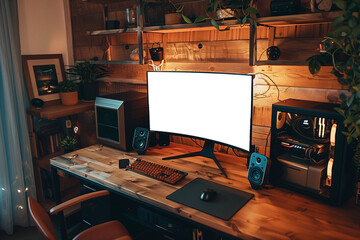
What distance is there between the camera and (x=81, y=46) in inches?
114

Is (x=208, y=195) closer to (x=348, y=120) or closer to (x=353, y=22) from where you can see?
(x=348, y=120)

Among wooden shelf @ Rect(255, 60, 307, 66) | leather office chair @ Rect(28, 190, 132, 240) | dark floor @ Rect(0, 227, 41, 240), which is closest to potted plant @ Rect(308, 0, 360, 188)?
wooden shelf @ Rect(255, 60, 307, 66)

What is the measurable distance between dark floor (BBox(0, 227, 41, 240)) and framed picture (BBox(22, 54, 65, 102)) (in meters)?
1.11

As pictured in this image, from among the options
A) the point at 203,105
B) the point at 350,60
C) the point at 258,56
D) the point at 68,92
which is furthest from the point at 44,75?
the point at 350,60

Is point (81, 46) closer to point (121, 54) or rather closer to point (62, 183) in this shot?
point (121, 54)

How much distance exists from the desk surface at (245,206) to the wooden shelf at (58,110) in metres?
0.55

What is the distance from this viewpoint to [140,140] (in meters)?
2.05

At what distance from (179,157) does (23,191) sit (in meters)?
1.44

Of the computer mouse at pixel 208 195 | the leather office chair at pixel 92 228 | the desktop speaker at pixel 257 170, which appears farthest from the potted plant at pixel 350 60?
the leather office chair at pixel 92 228

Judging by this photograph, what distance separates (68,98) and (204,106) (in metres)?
1.40

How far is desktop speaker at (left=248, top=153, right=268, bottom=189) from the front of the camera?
148cm

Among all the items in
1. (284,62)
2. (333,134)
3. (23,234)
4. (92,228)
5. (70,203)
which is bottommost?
(23,234)

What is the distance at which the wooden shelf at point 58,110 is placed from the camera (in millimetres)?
2395

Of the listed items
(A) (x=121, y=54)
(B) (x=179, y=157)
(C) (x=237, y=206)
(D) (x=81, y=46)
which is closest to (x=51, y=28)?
(D) (x=81, y=46)
